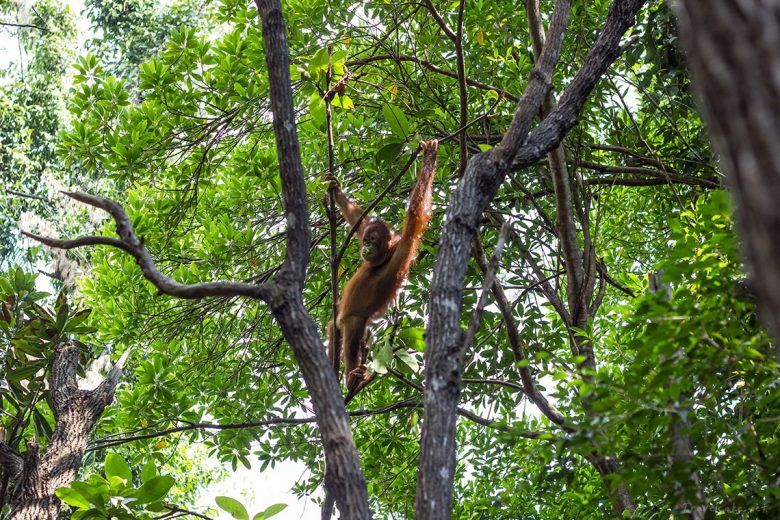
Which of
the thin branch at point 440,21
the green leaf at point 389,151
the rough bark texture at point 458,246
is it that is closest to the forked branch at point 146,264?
the rough bark texture at point 458,246

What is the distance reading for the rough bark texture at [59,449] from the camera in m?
4.46

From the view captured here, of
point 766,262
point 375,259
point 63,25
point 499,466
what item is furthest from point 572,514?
point 63,25

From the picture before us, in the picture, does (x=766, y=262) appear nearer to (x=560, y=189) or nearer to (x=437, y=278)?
(x=437, y=278)

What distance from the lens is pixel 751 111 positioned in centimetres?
94

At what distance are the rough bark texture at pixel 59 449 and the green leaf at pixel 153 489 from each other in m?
1.35

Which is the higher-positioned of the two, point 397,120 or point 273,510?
point 397,120

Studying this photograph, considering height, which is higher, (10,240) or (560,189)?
(10,240)

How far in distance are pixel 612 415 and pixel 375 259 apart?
10.8 ft

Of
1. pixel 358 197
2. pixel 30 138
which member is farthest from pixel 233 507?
pixel 30 138

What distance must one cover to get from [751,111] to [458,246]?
1655 millimetres

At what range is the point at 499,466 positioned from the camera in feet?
20.7

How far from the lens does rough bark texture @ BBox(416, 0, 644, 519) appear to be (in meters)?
2.23

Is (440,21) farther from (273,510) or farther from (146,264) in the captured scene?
(273,510)

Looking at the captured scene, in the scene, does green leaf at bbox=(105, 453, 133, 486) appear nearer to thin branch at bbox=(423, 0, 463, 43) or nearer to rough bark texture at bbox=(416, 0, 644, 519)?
rough bark texture at bbox=(416, 0, 644, 519)
